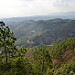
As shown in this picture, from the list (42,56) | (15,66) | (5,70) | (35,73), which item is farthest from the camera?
(42,56)

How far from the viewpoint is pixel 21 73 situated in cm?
1412

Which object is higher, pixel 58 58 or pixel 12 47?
pixel 12 47

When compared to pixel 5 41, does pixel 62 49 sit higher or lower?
lower

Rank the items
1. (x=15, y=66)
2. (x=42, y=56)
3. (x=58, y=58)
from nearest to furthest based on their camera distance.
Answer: (x=15, y=66)
(x=42, y=56)
(x=58, y=58)

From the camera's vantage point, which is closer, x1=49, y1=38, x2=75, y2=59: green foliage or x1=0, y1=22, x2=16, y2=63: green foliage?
x1=0, y1=22, x2=16, y2=63: green foliage

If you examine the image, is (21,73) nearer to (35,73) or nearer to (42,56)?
(35,73)

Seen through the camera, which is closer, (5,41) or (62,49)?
(5,41)

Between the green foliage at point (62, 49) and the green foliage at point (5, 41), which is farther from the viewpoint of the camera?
the green foliage at point (62, 49)

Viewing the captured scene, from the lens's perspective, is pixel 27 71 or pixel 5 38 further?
pixel 5 38

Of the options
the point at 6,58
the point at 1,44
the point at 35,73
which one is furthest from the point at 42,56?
the point at 1,44

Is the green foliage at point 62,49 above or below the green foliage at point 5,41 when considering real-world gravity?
below

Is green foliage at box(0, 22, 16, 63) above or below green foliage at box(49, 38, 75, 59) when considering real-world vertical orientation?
above

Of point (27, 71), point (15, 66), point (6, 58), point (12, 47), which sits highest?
point (12, 47)

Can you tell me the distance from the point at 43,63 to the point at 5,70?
1066 centimetres
